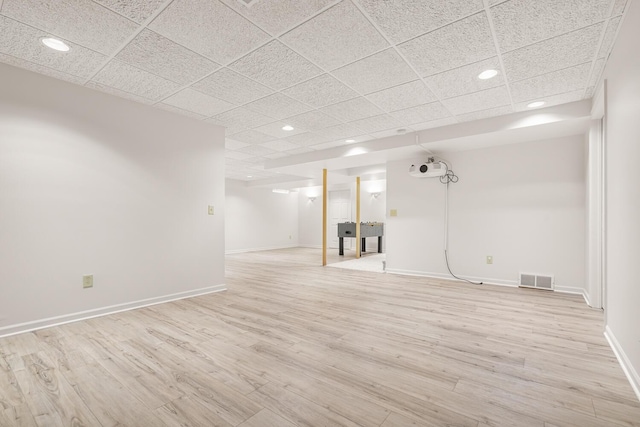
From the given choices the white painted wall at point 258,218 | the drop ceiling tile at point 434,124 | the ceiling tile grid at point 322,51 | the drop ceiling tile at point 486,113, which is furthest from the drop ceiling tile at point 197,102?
the white painted wall at point 258,218

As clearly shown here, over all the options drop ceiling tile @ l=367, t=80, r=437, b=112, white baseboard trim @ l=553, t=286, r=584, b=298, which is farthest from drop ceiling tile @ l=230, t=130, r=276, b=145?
white baseboard trim @ l=553, t=286, r=584, b=298

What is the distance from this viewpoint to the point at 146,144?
3488 mm

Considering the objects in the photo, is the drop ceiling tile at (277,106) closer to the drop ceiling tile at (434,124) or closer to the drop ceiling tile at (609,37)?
the drop ceiling tile at (434,124)

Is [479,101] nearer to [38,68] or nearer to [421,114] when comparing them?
[421,114]

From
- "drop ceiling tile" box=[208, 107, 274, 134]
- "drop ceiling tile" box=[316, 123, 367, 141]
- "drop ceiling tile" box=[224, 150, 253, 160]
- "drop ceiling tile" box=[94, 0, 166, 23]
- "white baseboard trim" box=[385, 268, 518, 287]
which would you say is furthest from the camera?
"drop ceiling tile" box=[224, 150, 253, 160]

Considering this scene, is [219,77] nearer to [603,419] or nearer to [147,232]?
[147,232]

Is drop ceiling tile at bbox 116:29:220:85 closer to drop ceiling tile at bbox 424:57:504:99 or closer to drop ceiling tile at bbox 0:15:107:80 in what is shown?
drop ceiling tile at bbox 0:15:107:80

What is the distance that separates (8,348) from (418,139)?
5151mm

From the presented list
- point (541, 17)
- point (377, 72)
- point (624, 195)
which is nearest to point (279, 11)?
point (377, 72)

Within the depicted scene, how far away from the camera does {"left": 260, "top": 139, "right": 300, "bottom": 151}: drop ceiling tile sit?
17.0ft

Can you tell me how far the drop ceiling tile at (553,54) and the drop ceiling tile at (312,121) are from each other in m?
2.09

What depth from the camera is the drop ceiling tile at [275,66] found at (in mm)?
2401

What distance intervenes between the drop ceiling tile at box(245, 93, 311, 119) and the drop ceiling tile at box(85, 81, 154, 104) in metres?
1.19

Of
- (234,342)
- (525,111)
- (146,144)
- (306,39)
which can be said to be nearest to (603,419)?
(234,342)
